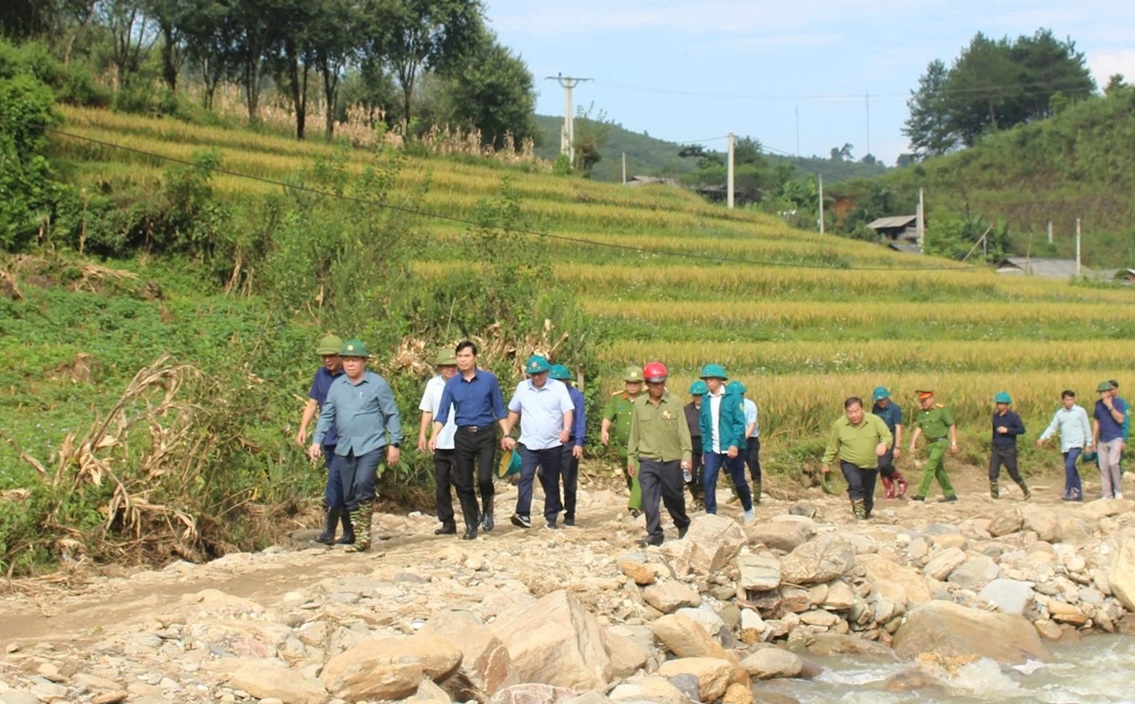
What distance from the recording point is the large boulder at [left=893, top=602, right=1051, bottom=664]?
420 inches

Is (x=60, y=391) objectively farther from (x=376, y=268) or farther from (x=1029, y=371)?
(x=1029, y=371)

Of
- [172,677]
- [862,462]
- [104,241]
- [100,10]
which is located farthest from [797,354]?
[100,10]

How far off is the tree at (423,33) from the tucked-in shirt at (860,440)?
94.5ft

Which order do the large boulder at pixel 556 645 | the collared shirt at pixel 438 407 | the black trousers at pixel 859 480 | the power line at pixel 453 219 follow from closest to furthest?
the large boulder at pixel 556 645 → the collared shirt at pixel 438 407 → the black trousers at pixel 859 480 → the power line at pixel 453 219

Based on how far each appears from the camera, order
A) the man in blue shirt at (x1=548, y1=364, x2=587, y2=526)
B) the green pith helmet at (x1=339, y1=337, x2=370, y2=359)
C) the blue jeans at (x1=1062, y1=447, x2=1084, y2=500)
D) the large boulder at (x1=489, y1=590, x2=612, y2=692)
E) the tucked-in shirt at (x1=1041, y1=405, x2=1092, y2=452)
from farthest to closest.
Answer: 1. the blue jeans at (x1=1062, y1=447, x2=1084, y2=500)
2. the tucked-in shirt at (x1=1041, y1=405, x2=1092, y2=452)
3. the man in blue shirt at (x1=548, y1=364, x2=587, y2=526)
4. the green pith helmet at (x1=339, y1=337, x2=370, y2=359)
5. the large boulder at (x1=489, y1=590, x2=612, y2=692)

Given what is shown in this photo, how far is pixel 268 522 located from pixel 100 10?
1223 inches

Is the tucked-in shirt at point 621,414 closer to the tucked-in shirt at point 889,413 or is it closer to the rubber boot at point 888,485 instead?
the tucked-in shirt at point 889,413

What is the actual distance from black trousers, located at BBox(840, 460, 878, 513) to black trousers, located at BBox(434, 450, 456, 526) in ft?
14.6

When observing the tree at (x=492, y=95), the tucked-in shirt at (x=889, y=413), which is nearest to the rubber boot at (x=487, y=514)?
the tucked-in shirt at (x=889, y=413)

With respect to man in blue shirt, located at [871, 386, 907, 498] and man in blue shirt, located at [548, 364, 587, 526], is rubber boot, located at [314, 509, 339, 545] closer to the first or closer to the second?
man in blue shirt, located at [548, 364, 587, 526]

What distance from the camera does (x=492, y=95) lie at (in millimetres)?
50906

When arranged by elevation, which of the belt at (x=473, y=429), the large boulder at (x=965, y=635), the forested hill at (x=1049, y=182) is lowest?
the large boulder at (x=965, y=635)

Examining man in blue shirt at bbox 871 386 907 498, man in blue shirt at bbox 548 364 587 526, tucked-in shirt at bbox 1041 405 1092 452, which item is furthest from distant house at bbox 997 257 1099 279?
man in blue shirt at bbox 548 364 587 526

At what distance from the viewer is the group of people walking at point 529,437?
1065 centimetres
